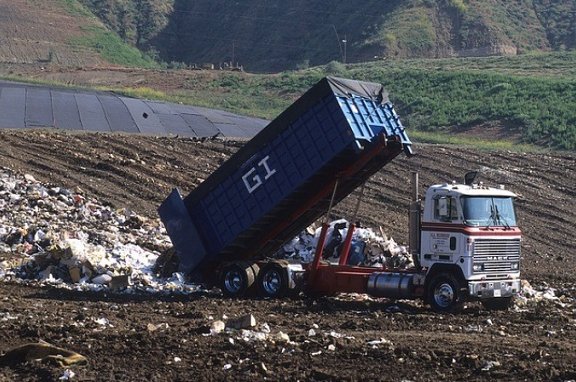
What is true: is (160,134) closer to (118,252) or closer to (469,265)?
(118,252)

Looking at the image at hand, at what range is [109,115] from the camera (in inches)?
1666

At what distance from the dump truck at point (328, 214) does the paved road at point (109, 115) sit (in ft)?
58.5

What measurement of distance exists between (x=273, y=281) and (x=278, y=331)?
5.06 m

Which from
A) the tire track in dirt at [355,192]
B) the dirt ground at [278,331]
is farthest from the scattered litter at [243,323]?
the tire track in dirt at [355,192]

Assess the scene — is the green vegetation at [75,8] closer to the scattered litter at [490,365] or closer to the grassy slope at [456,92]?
the grassy slope at [456,92]

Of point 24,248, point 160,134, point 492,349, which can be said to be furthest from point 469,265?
point 160,134

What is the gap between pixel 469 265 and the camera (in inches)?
695

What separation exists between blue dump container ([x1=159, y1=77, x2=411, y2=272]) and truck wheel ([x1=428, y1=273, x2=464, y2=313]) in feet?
7.83

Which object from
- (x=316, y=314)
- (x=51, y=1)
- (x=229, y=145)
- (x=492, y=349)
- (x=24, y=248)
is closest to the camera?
(x=492, y=349)

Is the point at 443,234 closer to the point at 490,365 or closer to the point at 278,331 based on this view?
the point at 278,331

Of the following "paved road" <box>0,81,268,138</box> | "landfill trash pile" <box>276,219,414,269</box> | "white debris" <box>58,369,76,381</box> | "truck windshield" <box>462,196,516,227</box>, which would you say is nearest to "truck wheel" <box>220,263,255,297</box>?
"landfill trash pile" <box>276,219,414,269</box>

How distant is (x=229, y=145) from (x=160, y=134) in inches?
129

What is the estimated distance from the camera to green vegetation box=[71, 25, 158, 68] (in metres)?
92.6

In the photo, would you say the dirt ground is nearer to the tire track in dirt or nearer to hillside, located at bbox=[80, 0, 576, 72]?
the tire track in dirt
